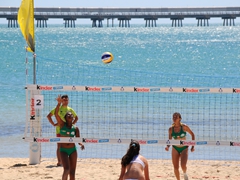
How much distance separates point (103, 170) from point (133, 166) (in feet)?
15.7

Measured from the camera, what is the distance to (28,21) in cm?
1300

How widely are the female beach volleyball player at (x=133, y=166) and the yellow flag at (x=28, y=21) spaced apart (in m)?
5.10

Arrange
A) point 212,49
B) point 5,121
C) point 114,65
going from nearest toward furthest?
point 5,121 → point 114,65 → point 212,49

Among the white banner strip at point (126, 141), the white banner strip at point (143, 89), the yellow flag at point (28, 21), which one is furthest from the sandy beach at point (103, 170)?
the yellow flag at point (28, 21)

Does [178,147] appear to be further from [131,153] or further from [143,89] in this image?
[131,153]

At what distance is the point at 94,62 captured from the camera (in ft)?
167

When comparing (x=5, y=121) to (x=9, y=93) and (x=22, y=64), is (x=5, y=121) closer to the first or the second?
(x=9, y=93)

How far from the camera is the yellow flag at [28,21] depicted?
42.5 ft

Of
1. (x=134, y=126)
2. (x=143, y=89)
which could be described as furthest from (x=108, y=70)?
(x=143, y=89)

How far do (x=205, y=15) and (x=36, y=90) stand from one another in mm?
90884

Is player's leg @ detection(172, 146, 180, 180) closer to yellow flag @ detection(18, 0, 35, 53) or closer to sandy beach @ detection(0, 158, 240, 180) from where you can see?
sandy beach @ detection(0, 158, 240, 180)

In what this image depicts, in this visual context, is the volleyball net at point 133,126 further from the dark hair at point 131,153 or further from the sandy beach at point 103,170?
the dark hair at point 131,153

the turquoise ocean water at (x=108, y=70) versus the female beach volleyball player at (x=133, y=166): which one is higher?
the turquoise ocean water at (x=108, y=70)

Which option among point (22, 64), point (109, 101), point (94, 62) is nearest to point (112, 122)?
point (109, 101)
